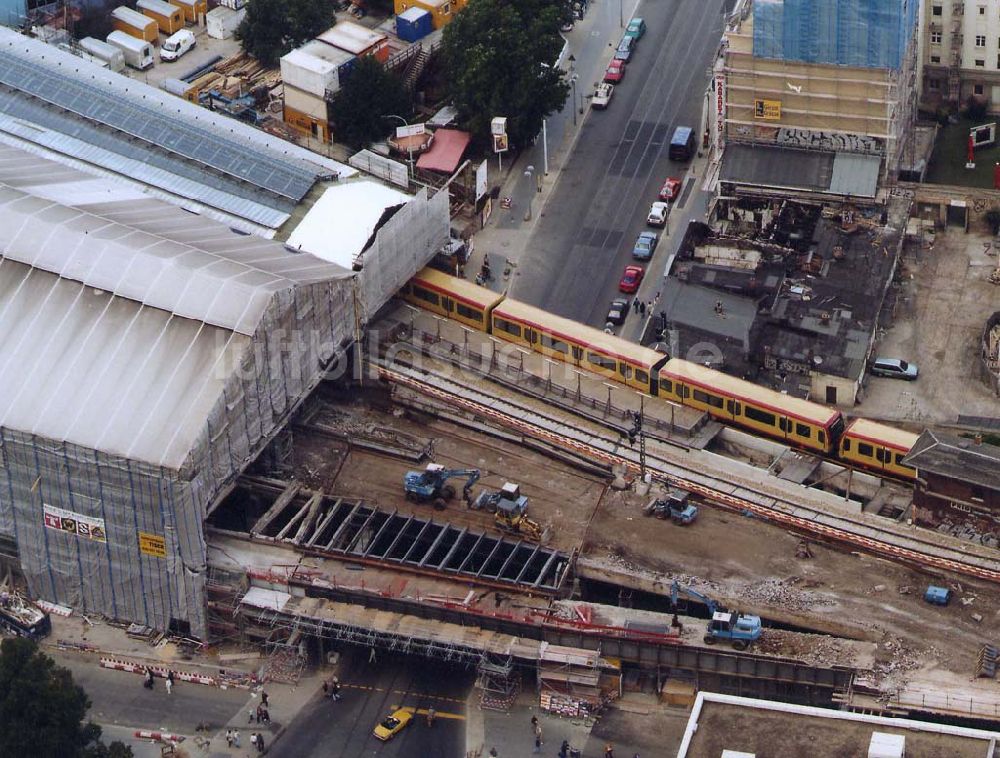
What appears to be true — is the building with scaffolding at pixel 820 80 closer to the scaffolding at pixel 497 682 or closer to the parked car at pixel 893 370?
the parked car at pixel 893 370

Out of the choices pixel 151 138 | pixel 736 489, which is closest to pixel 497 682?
pixel 736 489

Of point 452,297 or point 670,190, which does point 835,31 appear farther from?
point 452,297

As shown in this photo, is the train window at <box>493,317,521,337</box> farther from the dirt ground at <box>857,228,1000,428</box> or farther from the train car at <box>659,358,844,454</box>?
the dirt ground at <box>857,228,1000,428</box>

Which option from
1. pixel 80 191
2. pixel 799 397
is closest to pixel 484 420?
pixel 799 397

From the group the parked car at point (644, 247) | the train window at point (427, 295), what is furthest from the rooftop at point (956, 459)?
the train window at point (427, 295)

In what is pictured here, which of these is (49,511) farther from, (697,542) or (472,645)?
(697,542)

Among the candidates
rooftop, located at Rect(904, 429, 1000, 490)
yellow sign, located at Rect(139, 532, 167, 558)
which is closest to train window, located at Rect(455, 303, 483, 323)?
yellow sign, located at Rect(139, 532, 167, 558)
